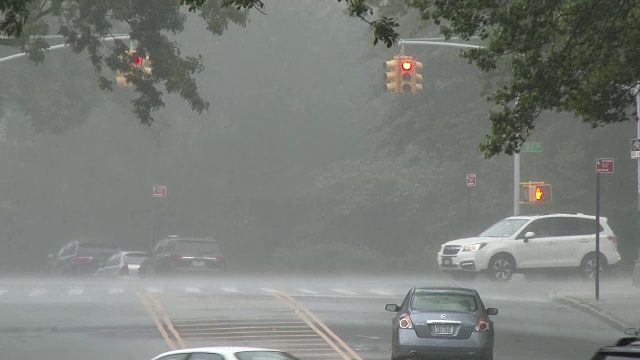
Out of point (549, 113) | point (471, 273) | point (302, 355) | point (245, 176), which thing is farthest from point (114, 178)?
point (302, 355)

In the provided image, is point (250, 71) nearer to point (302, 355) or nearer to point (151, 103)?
point (151, 103)

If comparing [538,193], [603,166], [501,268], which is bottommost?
[501,268]

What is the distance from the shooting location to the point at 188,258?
4300 cm

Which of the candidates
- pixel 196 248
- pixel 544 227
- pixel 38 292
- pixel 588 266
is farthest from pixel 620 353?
pixel 196 248

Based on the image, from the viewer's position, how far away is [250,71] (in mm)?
69312

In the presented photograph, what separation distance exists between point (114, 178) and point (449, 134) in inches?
900

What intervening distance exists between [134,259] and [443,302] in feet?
93.2

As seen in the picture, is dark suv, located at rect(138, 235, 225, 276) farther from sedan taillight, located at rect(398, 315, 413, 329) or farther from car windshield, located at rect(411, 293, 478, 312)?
sedan taillight, located at rect(398, 315, 413, 329)

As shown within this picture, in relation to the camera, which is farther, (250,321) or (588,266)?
(588,266)

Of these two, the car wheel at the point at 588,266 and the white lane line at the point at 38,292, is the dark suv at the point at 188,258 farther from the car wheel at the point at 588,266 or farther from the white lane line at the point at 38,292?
the car wheel at the point at 588,266

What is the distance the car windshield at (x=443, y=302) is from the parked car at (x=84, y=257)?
1252 inches

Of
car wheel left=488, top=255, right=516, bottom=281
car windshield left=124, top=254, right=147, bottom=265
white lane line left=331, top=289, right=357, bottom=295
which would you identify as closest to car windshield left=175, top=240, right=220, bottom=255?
car windshield left=124, top=254, right=147, bottom=265

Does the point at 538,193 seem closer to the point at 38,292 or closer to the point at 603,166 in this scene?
the point at 603,166

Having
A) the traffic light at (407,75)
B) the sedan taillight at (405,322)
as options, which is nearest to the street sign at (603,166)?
the traffic light at (407,75)
